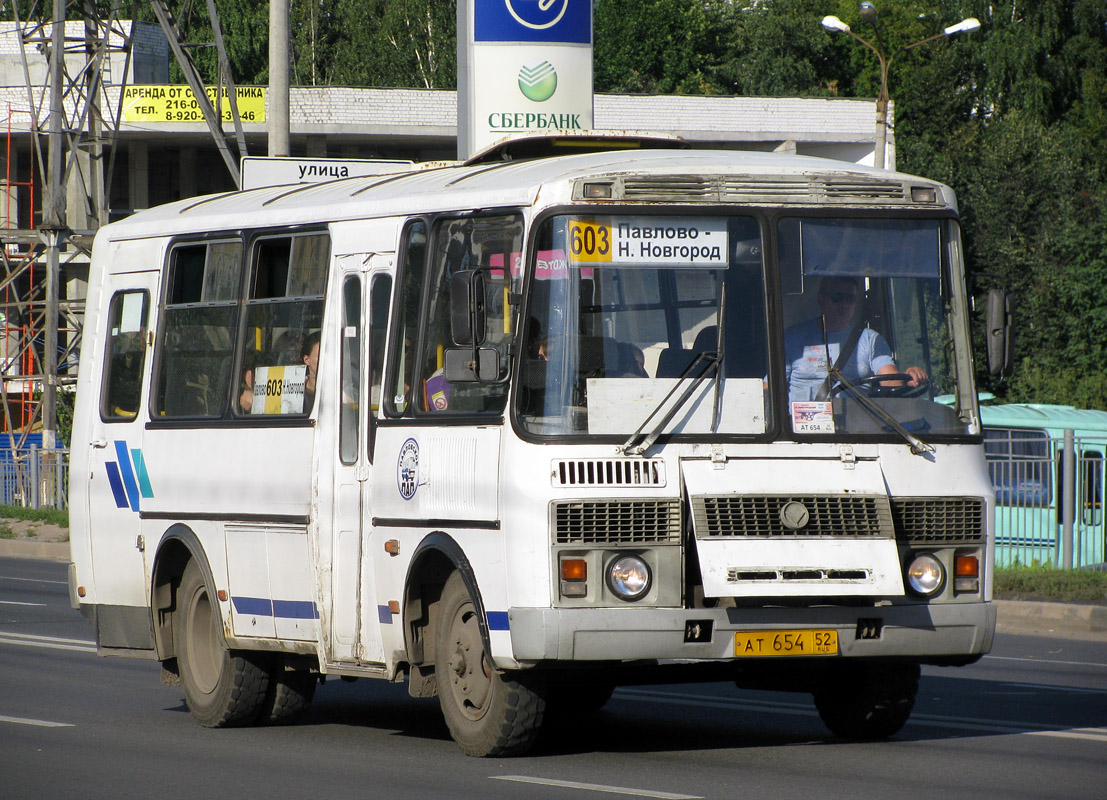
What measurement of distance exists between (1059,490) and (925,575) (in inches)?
424

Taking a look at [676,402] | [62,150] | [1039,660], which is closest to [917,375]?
[676,402]

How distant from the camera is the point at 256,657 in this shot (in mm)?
10219

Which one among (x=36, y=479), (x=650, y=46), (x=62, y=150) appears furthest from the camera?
(x=650, y=46)

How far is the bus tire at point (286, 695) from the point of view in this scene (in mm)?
10297

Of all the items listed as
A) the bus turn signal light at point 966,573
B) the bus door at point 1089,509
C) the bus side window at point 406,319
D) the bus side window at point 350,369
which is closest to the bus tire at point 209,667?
the bus side window at point 350,369

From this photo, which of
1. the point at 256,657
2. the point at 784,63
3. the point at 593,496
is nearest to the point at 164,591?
the point at 256,657

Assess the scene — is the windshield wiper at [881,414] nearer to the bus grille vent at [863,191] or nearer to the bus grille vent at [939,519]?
the bus grille vent at [939,519]

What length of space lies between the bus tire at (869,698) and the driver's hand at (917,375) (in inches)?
54.1

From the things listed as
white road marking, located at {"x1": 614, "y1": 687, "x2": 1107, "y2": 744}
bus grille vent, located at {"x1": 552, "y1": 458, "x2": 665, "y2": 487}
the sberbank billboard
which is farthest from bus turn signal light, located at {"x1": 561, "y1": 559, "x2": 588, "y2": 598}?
the sberbank billboard

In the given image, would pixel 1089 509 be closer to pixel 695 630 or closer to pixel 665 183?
pixel 665 183

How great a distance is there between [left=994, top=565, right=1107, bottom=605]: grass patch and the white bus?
8.15 meters

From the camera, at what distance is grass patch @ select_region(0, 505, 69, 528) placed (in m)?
28.9

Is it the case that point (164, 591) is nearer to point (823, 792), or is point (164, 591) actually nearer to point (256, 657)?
point (256, 657)

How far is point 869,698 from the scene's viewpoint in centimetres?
902
